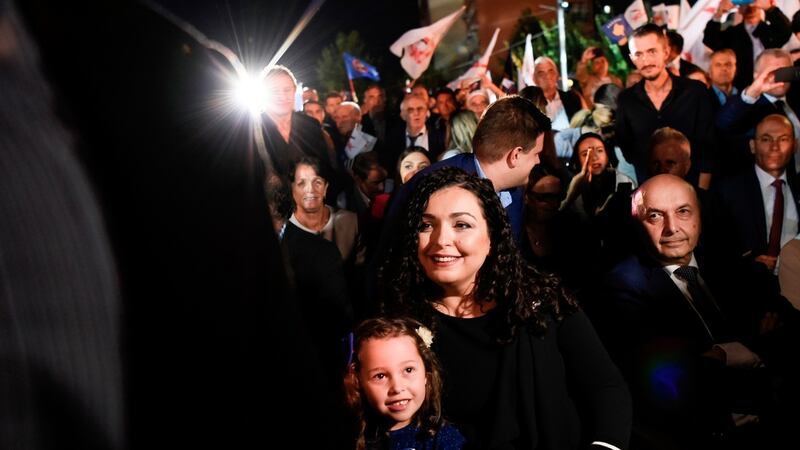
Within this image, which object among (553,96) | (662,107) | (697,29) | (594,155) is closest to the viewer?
(594,155)

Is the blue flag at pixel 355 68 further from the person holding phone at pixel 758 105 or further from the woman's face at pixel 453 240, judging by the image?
the woman's face at pixel 453 240

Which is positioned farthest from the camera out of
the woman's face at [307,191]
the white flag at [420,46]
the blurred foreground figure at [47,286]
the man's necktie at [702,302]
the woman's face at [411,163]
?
the white flag at [420,46]

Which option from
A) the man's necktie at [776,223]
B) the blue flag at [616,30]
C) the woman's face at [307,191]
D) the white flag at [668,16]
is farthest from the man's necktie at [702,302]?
the white flag at [668,16]

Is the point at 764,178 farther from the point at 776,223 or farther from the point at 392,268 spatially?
the point at 392,268

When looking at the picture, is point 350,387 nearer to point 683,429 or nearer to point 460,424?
point 460,424

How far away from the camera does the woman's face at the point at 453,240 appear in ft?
8.73

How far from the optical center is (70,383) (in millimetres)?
567

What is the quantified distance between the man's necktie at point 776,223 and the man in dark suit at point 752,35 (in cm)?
320

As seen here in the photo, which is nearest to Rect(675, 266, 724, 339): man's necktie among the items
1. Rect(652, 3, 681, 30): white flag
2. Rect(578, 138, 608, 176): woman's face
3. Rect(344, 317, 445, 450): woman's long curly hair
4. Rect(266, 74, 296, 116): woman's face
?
Rect(344, 317, 445, 450): woman's long curly hair

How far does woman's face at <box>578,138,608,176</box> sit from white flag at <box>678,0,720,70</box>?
156 inches

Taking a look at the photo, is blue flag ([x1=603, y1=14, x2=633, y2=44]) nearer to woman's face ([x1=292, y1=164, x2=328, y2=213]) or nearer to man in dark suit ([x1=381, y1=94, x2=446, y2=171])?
man in dark suit ([x1=381, y1=94, x2=446, y2=171])

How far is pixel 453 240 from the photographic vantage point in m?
2.66

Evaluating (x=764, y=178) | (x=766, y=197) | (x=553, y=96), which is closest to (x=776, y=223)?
(x=766, y=197)

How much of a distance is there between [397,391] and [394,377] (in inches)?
1.9
